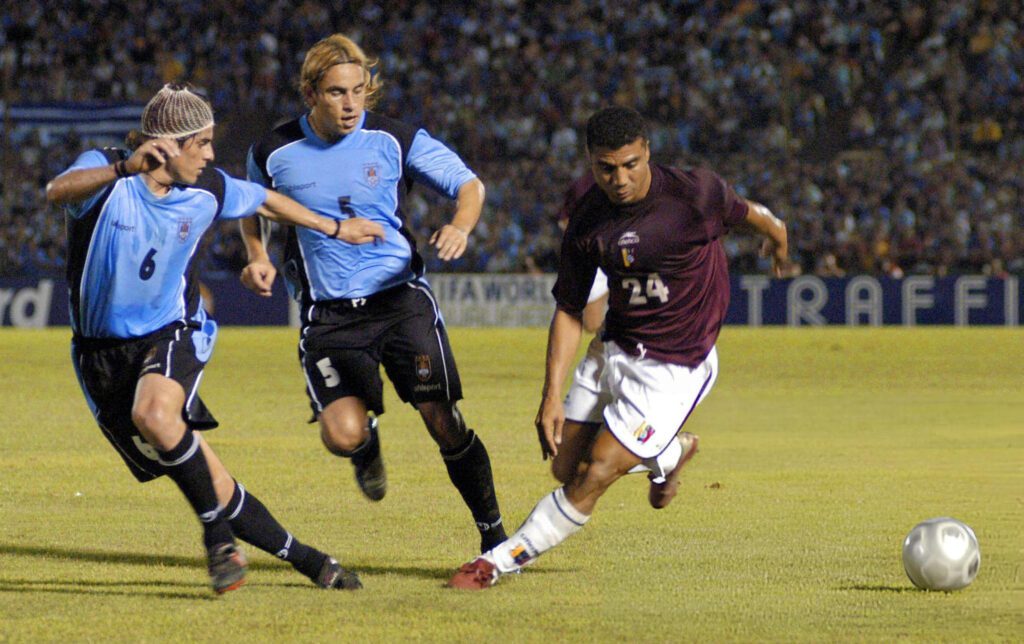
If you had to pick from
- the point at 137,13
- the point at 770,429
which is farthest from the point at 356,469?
the point at 137,13

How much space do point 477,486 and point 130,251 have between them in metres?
1.97

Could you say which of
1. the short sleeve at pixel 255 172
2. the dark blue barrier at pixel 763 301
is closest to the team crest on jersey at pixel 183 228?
the short sleeve at pixel 255 172

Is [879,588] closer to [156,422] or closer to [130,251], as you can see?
[156,422]


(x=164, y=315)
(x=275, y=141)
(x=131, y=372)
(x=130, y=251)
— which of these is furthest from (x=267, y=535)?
(x=275, y=141)

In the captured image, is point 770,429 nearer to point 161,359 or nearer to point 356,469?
point 356,469

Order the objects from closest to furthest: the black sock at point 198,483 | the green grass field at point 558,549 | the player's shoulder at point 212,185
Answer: the green grass field at point 558,549 → the black sock at point 198,483 → the player's shoulder at point 212,185

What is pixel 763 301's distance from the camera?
29.4 m

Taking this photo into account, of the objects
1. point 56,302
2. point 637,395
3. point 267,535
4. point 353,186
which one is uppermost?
point 353,186

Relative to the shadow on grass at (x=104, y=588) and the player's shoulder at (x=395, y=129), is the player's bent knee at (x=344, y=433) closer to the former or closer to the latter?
the shadow on grass at (x=104, y=588)

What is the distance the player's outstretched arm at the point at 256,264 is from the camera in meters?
7.41

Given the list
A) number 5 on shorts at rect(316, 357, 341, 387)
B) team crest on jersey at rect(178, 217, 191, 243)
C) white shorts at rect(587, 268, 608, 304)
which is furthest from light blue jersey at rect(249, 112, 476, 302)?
white shorts at rect(587, 268, 608, 304)

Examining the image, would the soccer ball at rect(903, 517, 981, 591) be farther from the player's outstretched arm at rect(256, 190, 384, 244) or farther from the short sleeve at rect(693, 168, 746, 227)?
the player's outstretched arm at rect(256, 190, 384, 244)

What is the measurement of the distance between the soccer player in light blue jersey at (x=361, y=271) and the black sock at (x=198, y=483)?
3.48ft

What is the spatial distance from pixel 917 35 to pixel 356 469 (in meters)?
27.3
